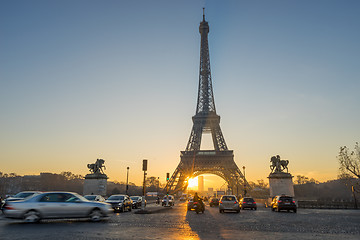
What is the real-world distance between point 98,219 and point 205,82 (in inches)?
2845

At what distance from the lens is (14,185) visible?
12875 centimetres

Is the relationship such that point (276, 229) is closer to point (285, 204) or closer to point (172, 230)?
point (172, 230)

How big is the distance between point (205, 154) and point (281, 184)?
39.3 meters

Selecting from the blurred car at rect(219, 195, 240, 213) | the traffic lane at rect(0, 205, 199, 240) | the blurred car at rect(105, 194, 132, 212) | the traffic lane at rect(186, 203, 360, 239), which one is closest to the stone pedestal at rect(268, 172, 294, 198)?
the blurred car at rect(219, 195, 240, 213)

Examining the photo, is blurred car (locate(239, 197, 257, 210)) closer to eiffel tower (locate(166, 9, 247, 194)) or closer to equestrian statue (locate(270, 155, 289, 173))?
equestrian statue (locate(270, 155, 289, 173))

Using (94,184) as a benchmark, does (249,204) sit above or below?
below

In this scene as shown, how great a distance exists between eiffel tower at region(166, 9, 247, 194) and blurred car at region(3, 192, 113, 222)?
54.8m

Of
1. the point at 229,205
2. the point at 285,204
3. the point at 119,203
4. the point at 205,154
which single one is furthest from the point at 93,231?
the point at 205,154

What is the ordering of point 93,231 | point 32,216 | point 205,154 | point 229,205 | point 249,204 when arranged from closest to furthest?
point 93,231 < point 32,216 < point 229,205 < point 249,204 < point 205,154

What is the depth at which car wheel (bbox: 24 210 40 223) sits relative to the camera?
12469 millimetres

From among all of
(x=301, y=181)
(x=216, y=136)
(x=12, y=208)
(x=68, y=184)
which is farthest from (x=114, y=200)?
(x=301, y=181)

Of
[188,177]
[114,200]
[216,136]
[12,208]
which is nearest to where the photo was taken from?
[12,208]

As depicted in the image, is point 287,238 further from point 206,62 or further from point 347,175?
point 206,62

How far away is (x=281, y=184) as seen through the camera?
110 ft
